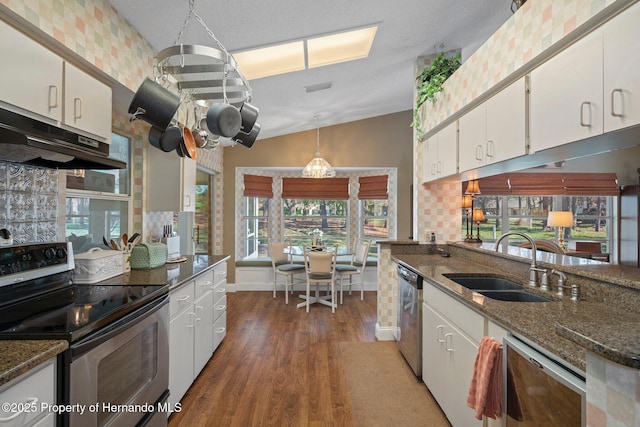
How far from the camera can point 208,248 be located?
17.2 feet

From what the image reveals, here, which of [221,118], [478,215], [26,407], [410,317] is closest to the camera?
[26,407]

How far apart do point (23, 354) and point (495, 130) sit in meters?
2.46

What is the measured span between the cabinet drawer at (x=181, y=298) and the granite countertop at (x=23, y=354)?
0.90 m

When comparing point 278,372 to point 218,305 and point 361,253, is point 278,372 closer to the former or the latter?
point 218,305

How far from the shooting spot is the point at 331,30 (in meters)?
2.52

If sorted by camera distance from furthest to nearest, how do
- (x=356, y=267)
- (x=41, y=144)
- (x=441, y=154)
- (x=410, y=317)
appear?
1. (x=356, y=267)
2. (x=441, y=154)
3. (x=410, y=317)
4. (x=41, y=144)

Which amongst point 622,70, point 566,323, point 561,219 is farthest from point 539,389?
point 561,219

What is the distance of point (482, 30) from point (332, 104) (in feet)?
6.35

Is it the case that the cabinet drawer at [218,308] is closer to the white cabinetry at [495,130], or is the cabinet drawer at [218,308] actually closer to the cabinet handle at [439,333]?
the cabinet handle at [439,333]

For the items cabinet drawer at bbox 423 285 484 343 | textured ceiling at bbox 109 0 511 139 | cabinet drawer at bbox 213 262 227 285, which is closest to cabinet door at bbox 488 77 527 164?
cabinet drawer at bbox 423 285 484 343

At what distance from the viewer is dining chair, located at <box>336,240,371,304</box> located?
15.6 feet

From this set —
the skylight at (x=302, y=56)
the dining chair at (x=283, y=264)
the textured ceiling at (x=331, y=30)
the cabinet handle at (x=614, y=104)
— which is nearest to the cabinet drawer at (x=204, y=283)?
the textured ceiling at (x=331, y=30)

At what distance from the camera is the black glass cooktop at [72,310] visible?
3.69 ft

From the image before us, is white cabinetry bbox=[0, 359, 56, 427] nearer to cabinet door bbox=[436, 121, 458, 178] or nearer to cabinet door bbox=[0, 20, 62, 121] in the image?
cabinet door bbox=[0, 20, 62, 121]
